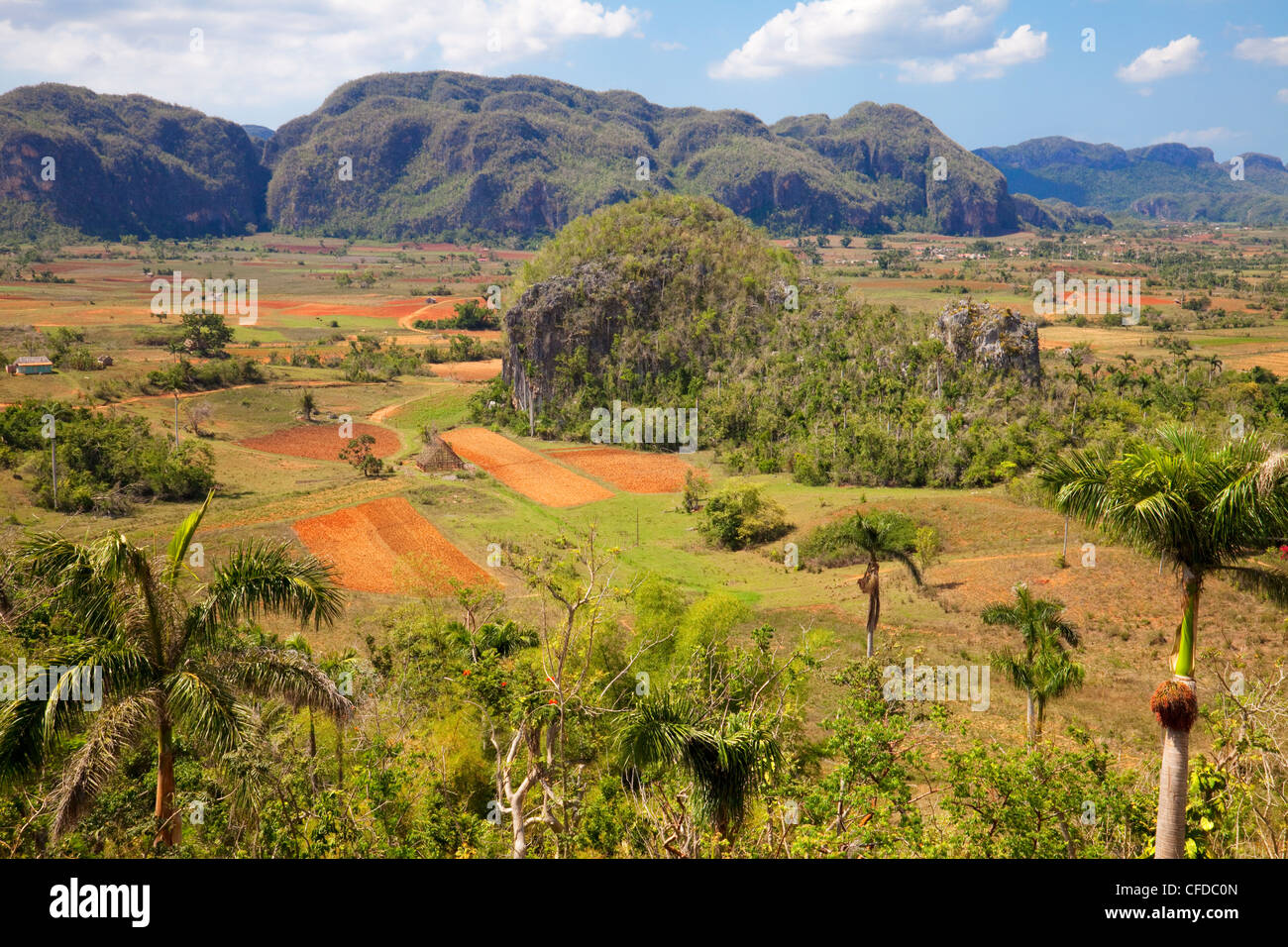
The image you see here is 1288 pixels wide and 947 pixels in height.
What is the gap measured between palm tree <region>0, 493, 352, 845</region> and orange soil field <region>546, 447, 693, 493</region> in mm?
40189

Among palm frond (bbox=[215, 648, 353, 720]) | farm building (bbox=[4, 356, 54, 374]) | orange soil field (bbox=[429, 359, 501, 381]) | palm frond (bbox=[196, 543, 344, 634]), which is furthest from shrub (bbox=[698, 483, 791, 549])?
farm building (bbox=[4, 356, 54, 374])

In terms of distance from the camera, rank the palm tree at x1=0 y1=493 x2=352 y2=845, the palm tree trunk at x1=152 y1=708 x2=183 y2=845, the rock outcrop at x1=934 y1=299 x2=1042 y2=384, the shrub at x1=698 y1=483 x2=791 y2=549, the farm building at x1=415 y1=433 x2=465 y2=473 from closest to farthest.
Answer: the palm tree at x1=0 y1=493 x2=352 y2=845, the palm tree trunk at x1=152 y1=708 x2=183 y2=845, the shrub at x1=698 y1=483 x2=791 y2=549, the farm building at x1=415 y1=433 x2=465 y2=473, the rock outcrop at x1=934 y1=299 x2=1042 y2=384

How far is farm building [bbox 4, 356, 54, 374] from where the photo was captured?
216 ft

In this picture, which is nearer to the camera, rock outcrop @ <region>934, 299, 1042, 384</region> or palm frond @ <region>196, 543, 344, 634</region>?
palm frond @ <region>196, 543, 344, 634</region>

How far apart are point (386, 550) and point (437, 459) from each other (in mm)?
14462

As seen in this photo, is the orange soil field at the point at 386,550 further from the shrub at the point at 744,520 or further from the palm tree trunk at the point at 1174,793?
the palm tree trunk at the point at 1174,793

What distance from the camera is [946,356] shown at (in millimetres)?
57000

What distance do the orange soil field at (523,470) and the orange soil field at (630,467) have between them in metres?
1.53

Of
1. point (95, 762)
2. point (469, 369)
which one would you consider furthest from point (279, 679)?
point (469, 369)

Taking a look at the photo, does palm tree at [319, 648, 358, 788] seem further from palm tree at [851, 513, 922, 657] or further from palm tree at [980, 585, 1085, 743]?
palm tree at [851, 513, 922, 657]

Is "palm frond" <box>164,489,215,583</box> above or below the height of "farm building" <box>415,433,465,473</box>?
above

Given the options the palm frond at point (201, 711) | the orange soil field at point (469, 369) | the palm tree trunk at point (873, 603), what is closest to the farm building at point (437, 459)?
the orange soil field at point (469, 369)
